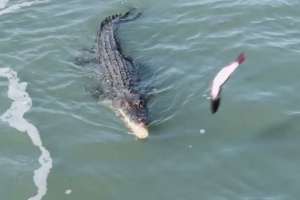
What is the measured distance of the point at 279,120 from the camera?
24.8 ft

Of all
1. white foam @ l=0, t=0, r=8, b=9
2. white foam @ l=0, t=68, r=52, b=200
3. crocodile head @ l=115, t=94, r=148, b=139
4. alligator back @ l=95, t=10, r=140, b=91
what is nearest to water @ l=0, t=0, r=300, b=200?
white foam @ l=0, t=68, r=52, b=200

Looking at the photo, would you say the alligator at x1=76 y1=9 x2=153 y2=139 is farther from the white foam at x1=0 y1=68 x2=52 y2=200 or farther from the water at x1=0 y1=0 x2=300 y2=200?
the white foam at x1=0 y1=68 x2=52 y2=200

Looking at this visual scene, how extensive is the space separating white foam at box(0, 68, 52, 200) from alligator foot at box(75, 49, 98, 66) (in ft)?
3.78

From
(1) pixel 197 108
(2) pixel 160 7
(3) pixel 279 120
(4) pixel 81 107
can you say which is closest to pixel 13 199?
(4) pixel 81 107

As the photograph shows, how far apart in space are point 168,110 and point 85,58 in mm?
2375

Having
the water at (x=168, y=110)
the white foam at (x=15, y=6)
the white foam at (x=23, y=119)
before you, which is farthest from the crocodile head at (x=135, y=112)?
the white foam at (x=15, y=6)

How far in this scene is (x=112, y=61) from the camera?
9.19m

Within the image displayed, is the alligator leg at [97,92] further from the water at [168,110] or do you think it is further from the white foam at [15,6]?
the white foam at [15,6]

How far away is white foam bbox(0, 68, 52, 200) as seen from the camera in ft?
22.1

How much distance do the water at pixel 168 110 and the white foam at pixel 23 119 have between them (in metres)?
0.03

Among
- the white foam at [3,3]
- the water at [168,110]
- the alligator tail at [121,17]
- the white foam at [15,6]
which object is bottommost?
the water at [168,110]

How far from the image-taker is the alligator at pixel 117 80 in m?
7.64

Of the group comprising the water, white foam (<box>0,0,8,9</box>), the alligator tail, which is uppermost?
white foam (<box>0,0,8,9</box>)

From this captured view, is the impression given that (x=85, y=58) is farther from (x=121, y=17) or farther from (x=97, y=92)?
(x=121, y=17)
